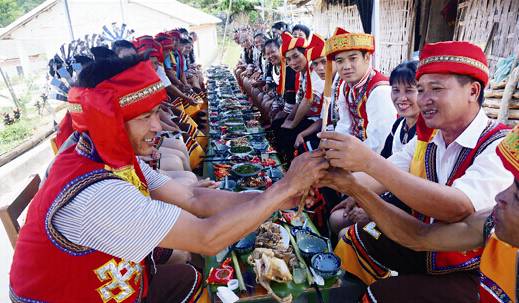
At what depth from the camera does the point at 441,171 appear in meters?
2.35

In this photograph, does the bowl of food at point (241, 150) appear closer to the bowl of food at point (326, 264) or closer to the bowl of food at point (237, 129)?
the bowl of food at point (237, 129)

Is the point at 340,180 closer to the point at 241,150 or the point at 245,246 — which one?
the point at 245,246

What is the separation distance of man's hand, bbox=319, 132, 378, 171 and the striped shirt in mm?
1023

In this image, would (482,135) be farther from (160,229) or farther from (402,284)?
(160,229)

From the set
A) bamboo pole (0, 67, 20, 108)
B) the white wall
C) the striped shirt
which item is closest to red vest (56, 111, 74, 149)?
the striped shirt

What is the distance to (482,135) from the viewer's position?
6.85 ft

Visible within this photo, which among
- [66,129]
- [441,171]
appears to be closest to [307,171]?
[441,171]

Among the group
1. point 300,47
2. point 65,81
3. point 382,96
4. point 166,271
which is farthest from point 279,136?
point 166,271

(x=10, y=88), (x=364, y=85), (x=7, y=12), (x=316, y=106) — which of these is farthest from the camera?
(x=7, y=12)

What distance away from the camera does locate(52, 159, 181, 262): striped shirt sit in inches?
64.1

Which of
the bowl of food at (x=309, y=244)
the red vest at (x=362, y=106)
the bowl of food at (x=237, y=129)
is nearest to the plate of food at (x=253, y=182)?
the bowl of food at (x=309, y=244)

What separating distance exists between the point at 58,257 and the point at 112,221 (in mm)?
378

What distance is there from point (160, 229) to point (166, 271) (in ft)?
3.59

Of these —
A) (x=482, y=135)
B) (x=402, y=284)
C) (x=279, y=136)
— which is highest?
(x=482, y=135)
